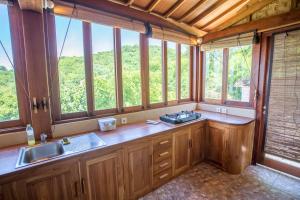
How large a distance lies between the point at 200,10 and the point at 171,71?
1.16m

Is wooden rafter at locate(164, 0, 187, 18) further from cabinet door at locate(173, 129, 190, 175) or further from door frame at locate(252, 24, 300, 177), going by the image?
cabinet door at locate(173, 129, 190, 175)

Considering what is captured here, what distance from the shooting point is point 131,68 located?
275cm

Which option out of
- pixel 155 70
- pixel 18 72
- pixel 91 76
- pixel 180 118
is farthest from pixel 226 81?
pixel 18 72

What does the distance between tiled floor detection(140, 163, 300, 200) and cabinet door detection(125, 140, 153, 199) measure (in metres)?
0.15

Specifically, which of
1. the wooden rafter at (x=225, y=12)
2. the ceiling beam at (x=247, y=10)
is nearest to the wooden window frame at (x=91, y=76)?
the wooden rafter at (x=225, y=12)

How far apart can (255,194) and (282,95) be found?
1540mm

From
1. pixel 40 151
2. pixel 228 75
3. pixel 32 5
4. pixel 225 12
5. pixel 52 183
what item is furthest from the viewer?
pixel 228 75

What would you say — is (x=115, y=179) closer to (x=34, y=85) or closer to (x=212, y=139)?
(x=34, y=85)

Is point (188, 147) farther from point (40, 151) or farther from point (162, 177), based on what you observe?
point (40, 151)

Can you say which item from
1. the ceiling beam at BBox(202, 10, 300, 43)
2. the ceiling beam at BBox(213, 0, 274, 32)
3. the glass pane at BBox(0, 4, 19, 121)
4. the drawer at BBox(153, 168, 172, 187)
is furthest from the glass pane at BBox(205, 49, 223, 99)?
the glass pane at BBox(0, 4, 19, 121)

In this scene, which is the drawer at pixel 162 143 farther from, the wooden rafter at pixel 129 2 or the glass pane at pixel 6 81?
the wooden rafter at pixel 129 2

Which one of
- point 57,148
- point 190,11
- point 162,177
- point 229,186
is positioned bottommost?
point 229,186

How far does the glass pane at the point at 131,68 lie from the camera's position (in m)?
2.66

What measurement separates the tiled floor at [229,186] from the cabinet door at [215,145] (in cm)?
22
